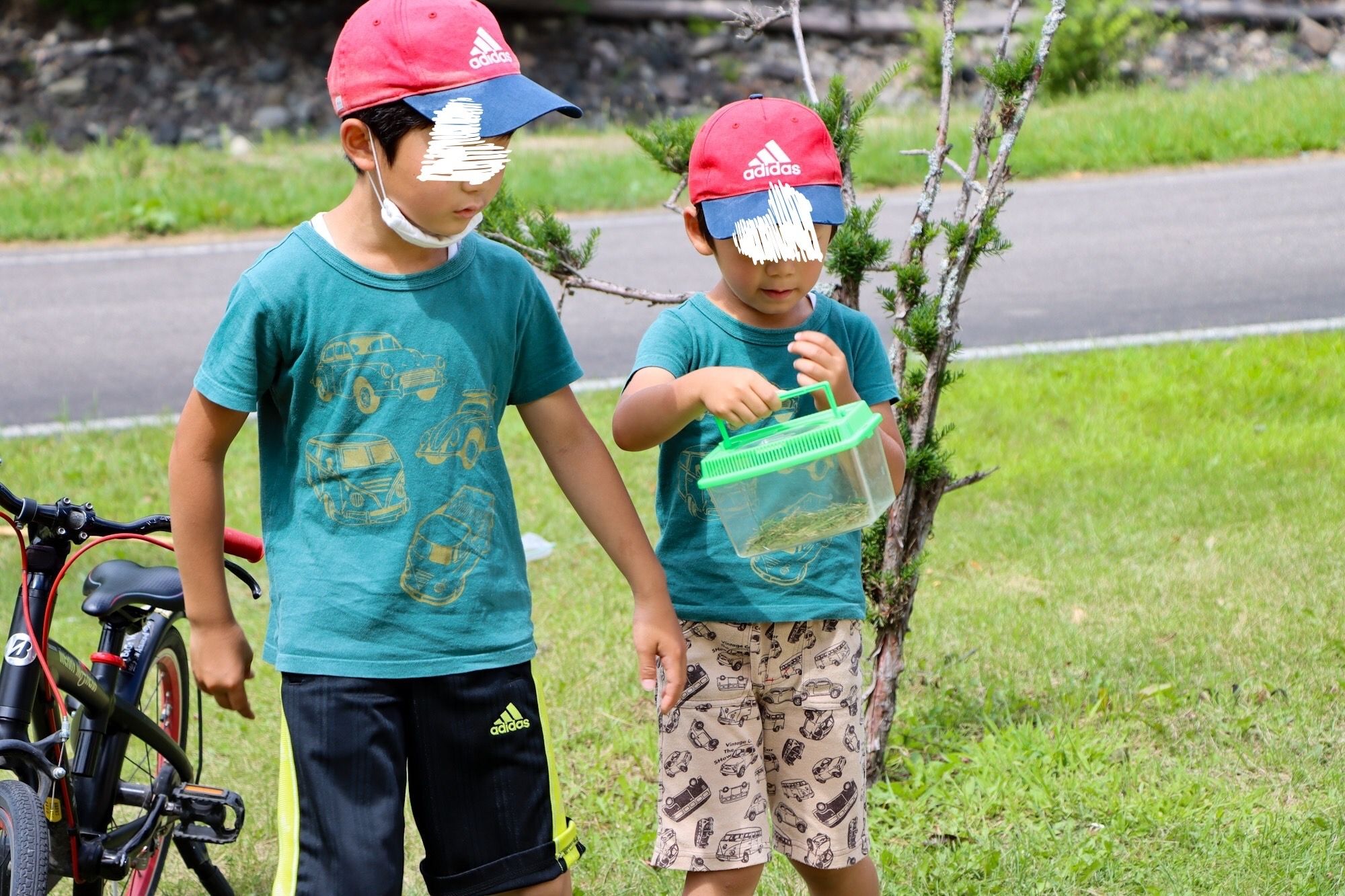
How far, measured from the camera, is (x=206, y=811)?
3084 mm

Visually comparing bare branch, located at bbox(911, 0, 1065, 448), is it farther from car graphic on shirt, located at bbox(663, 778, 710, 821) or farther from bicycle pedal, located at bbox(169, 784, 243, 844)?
bicycle pedal, located at bbox(169, 784, 243, 844)

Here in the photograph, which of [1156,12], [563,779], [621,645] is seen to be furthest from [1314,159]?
[563,779]

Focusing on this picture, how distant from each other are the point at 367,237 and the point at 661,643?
0.80 metres

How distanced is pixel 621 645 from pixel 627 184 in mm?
7898

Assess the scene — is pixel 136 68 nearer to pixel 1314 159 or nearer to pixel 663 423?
pixel 1314 159

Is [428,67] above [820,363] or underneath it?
above

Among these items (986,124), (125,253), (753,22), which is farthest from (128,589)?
(125,253)

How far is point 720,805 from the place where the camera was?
8.50ft

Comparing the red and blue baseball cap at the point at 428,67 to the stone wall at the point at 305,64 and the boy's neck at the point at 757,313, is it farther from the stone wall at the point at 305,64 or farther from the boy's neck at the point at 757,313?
the stone wall at the point at 305,64

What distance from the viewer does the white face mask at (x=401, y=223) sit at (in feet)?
7.25

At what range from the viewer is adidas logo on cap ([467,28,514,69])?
223 centimetres

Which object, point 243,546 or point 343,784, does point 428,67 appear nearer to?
point 243,546

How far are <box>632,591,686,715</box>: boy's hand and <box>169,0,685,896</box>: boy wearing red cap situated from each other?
0.64 feet

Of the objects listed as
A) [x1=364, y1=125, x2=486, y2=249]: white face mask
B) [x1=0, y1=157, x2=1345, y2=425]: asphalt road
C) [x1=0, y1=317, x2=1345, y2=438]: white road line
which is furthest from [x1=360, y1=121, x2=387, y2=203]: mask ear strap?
[x1=0, y1=157, x2=1345, y2=425]: asphalt road
